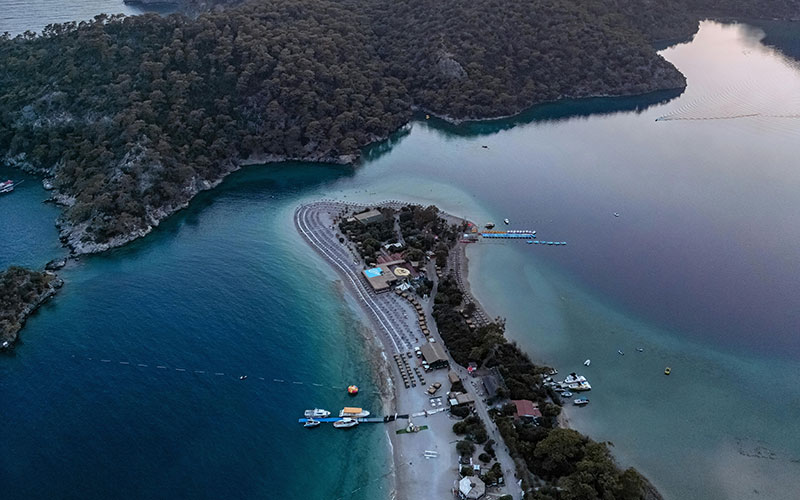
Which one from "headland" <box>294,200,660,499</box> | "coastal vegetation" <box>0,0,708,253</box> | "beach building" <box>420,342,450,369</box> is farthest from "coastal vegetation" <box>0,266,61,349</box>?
"beach building" <box>420,342,450,369</box>

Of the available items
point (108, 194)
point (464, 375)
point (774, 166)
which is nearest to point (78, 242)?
point (108, 194)

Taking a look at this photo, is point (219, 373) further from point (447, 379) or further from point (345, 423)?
point (447, 379)

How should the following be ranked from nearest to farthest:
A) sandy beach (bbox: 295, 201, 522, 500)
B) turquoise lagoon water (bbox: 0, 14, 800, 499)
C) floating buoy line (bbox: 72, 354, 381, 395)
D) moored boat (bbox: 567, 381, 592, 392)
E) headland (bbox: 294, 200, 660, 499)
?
headland (bbox: 294, 200, 660, 499) < sandy beach (bbox: 295, 201, 522, 500) < turquoise lagoon water (bbox: 0, 14, 800, 499) < moored boat (bbox: 567, 381, 592, 392) < floating buoy line (bbox: 72, 354, 381, 395)

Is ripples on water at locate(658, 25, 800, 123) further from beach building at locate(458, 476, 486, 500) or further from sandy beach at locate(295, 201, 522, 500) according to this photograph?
beach building at locate(458, 476, 486, 500)

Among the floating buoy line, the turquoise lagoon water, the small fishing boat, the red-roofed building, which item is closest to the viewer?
the turquoise lagoon water

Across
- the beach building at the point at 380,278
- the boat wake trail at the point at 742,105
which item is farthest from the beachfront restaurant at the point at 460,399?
the boat wake trail at the point at 742,105

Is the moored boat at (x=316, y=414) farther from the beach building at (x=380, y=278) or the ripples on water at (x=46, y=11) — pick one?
the ripples on water at (x=46, y=11)

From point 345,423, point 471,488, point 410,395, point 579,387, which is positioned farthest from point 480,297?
point 471,488

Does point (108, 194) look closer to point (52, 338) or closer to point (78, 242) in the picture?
point (78, 242)
